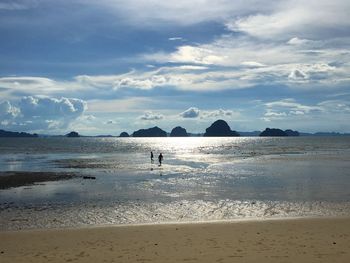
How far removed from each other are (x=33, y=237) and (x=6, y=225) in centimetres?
413

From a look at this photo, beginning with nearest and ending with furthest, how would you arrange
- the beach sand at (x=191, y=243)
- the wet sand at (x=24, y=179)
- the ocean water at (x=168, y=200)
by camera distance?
1. the beach sand at (x=191, y=243)
2. the ocean water at (x=168, y=200)
3. the wet sand at (x=24, y=179)

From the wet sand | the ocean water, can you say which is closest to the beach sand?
the ocean water

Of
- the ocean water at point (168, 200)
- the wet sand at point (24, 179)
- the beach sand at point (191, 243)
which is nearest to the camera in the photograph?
the beach sand at point (191, 243)

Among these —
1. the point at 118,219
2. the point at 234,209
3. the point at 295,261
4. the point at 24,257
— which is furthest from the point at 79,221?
the point at 295,261

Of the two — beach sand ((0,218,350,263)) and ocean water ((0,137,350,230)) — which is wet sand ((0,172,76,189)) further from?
beach sand ((0,218,350,263))

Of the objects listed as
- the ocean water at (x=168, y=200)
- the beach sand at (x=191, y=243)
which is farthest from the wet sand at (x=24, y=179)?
the beach sand at (x=191, y=243)

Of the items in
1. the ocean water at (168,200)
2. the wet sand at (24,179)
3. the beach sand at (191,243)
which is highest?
the beach sand at (191,243)

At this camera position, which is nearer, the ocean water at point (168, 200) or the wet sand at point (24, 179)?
the ocean water at point (168, 200)

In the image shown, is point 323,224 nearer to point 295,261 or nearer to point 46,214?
point 295,261

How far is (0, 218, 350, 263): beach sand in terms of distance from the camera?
1413 centimetres

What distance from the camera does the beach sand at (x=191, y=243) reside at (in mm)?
14133

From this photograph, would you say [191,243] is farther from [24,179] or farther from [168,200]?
[24,179]

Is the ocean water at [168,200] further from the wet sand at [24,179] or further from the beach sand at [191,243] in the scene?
the beach sand at [191,243]

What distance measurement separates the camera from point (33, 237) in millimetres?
17844
